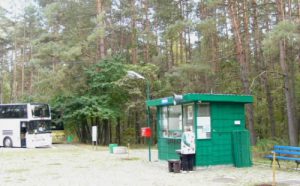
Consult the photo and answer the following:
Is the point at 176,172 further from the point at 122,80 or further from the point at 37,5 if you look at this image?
the point at 37,5

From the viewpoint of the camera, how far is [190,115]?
15.0 meters

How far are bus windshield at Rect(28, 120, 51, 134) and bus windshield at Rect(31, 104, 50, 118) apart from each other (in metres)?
0.46

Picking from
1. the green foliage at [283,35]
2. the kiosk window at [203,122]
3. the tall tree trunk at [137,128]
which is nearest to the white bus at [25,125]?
the tall tree trunk at [137,128]

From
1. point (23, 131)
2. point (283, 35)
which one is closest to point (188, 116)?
point (283, 35)

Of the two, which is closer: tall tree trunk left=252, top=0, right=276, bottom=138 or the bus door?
tall tree trunk left=252, top=0, right=276, bottom=138

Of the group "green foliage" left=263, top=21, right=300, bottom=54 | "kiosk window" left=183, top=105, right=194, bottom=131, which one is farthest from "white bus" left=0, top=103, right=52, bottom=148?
"green foliage" left=263, top=21, right=300, bottom=54

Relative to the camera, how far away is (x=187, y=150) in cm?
1384

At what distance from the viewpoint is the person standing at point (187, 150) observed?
1379cm

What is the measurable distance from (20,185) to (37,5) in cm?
2910

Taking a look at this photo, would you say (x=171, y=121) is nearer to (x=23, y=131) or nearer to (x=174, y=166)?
(x=174, y=166)

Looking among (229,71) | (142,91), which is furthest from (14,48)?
(229,71)

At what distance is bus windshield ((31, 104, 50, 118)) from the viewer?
2944 centimetres

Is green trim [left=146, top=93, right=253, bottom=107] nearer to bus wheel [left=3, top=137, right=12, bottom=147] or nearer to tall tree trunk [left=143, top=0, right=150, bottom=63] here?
tall tree trunk [left=143, top=0, right=150, bottom=63]

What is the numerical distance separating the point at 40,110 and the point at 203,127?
60.1ft
